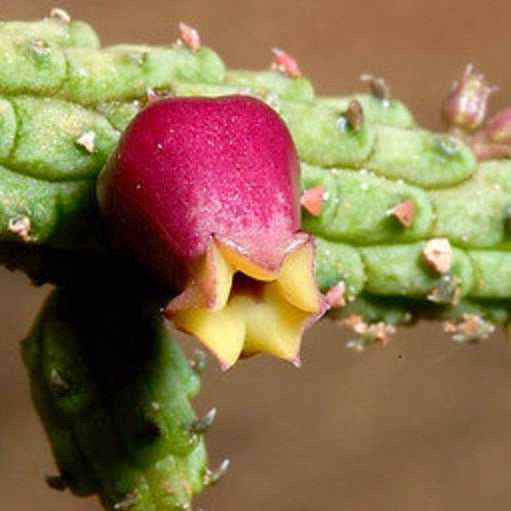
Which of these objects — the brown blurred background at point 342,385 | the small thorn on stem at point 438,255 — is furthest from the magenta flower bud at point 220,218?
the brown blurred background at point 342,385

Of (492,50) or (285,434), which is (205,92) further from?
(492,50)

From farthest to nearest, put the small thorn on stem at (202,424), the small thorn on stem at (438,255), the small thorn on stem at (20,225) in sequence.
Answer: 1. the small thorn on stem at (438,255)
2. the small thorn on stem at (202,424)
3. the small thorn on stem at (20,225)

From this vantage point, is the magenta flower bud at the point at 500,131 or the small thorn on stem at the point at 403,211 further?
the magenta flower bud at the point at 500,131

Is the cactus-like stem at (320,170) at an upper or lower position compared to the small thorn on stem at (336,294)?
upper

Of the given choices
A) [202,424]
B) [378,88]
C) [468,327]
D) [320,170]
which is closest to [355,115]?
[320,170]

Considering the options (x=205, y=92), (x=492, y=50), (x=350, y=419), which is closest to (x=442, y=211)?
(x=205, y=92)

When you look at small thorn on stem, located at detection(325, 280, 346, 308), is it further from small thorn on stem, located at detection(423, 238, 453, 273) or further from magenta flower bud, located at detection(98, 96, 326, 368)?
magenta flower bud, located at detection(98, 96, 326, 368)

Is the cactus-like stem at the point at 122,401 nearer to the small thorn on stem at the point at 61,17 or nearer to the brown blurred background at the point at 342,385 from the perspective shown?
the small thorn on stem at the point at 61,17
